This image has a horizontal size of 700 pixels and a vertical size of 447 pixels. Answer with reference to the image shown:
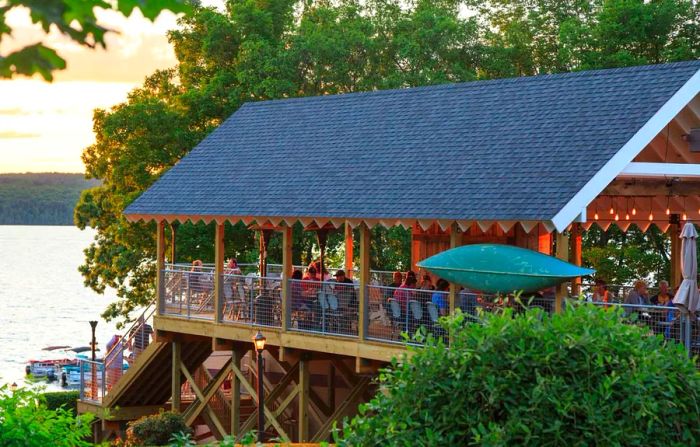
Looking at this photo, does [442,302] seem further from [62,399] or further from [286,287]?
[62,399]

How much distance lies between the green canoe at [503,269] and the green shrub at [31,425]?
8606 millimetres

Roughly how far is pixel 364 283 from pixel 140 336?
1112 centimetres

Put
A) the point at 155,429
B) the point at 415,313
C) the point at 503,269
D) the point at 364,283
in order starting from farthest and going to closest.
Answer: the point at 155,429, the point at 364,283, the point at 415,313, the point at 503,269

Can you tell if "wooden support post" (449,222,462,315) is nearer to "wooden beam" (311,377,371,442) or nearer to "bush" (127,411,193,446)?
"wooden beam" (311,377,371,442)

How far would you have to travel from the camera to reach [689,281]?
55.2ft

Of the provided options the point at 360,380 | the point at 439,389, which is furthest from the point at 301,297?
the point at 439,389

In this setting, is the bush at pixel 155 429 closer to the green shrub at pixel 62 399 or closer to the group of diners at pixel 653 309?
the group of diners at pixel 653 309

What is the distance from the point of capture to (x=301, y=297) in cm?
2362

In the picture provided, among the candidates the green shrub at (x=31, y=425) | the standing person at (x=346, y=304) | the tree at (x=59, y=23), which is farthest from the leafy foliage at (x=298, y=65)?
the tree at (x=59, y=23)

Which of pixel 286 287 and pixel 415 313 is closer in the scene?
pixel 415 313

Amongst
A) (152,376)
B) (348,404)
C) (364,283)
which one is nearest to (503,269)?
(364,283)

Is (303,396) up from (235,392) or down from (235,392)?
up

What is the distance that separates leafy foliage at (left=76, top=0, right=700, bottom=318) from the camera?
37.9m

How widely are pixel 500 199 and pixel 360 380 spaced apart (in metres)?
7.51
